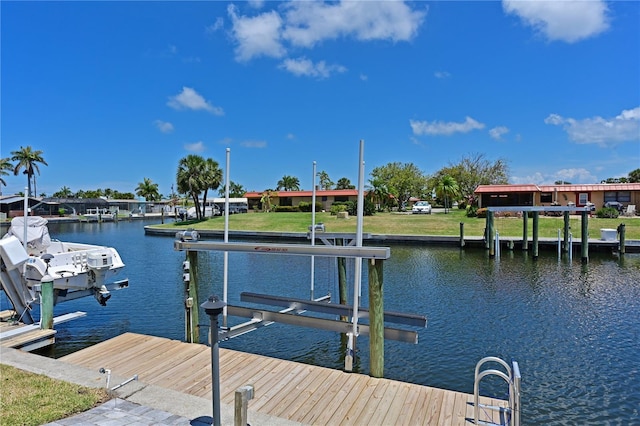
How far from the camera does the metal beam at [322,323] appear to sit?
5.27m

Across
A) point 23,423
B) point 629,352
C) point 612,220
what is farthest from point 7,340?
point 612,220

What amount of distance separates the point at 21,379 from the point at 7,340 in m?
2.52

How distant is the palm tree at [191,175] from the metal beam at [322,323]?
35.2m

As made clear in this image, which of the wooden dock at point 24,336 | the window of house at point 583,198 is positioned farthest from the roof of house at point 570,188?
the wooden dock at point 24,336

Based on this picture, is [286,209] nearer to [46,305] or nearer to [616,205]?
[616,205]

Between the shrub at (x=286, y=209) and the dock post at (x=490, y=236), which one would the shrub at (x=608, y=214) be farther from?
the shrub at (x=286, y=209)

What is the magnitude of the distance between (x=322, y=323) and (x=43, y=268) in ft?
21.5

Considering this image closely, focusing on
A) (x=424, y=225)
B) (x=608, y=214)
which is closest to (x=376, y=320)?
(x=424, y=225)

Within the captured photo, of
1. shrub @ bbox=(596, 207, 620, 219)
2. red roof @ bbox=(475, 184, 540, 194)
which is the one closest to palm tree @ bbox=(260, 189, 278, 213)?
red roof @ bbox=(475, 184, 540, 194)

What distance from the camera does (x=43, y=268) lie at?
8.68 m

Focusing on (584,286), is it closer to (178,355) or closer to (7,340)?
(178,355)

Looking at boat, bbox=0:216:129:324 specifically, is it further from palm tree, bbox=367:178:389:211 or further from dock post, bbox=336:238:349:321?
palm tree, bbox=367:178:389:211

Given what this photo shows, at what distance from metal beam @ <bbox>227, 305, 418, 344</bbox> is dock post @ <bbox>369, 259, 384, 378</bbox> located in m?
0.35

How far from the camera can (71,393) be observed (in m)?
4.32
